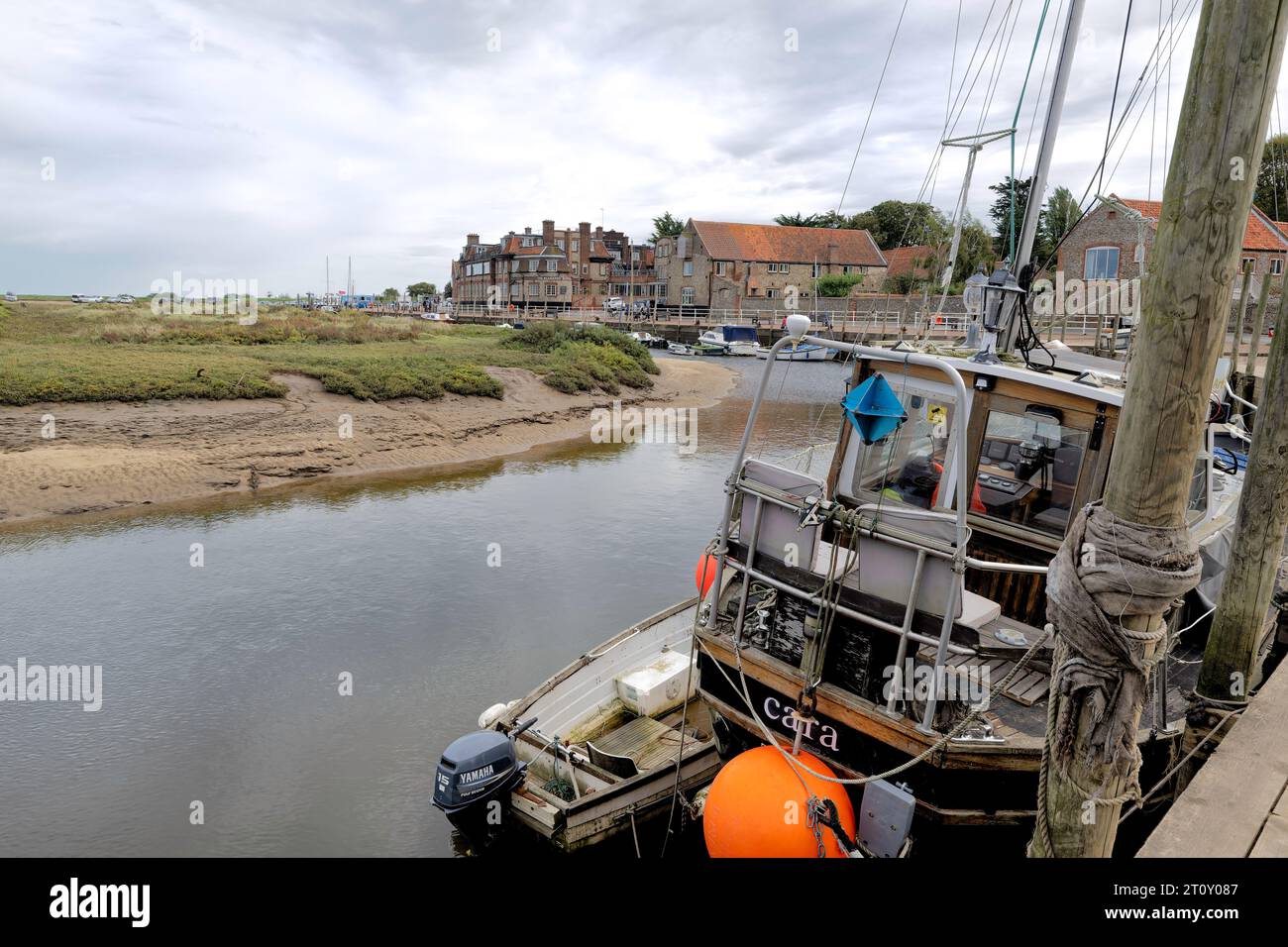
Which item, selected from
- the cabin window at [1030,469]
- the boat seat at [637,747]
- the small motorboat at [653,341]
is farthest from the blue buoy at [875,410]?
the small motorboat at [653,341]

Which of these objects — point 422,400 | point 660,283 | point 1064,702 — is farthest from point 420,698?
point 660,283

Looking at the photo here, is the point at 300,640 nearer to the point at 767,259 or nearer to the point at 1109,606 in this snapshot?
the point at 1109,606

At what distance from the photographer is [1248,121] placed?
370cm

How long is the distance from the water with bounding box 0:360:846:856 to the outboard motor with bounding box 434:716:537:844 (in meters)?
1.63

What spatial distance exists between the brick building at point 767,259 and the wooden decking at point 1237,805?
78.7 m

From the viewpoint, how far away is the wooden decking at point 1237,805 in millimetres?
4562

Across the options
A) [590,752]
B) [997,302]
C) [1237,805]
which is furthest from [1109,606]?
[590,752]

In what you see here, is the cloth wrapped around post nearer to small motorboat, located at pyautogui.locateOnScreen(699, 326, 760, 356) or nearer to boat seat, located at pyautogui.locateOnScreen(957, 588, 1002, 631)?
boat seat, located at pyautogui.locateOnScreen(957, 588, 1002, 631)

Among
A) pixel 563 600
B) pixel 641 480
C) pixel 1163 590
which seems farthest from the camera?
pixel 641 480

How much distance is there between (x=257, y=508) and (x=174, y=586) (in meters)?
5.54

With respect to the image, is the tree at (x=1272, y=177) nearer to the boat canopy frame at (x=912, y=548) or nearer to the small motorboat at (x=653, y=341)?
the small motorboat at (x=653, y=341)

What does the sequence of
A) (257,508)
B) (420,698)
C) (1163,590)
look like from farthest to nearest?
(257,508) → (420,698) → (1163,590)

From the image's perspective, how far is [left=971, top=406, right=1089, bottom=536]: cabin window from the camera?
7.78 m

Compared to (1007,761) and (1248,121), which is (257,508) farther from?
(1248,121)
